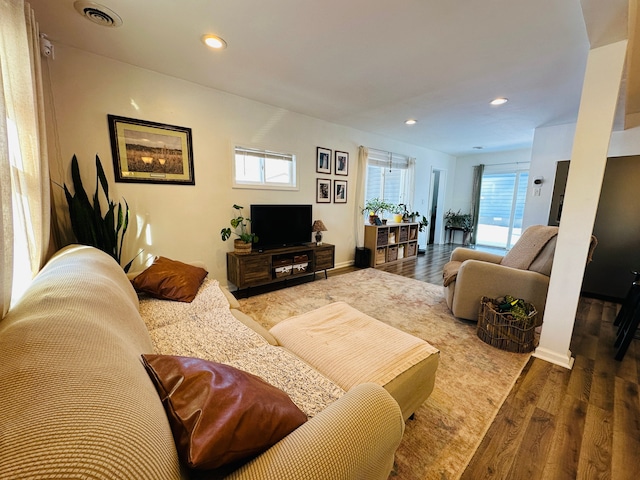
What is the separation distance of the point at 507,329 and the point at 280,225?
9.02 feet

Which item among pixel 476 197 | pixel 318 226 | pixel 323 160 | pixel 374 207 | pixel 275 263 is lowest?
pixel 275 263

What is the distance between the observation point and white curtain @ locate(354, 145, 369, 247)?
4.71 m

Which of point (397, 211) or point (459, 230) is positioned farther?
point (459, 230)

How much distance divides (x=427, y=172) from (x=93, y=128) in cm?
624

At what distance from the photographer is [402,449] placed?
1.33 meters

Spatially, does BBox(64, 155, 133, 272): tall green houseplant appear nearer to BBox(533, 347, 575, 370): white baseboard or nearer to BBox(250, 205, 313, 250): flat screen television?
BBox(250, 205, 313, 250): flat screen television

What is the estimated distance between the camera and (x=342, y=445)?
0.69 metres

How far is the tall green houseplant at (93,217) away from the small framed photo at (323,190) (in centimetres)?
259

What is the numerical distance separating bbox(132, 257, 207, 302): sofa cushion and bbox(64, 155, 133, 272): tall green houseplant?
62 centimetres

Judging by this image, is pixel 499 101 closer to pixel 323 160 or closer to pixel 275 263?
pixel 323 160

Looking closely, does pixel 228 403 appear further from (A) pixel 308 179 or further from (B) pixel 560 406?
(A) pixel 308 179

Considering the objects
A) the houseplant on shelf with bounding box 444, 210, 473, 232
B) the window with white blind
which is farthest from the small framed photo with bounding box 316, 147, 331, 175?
the houseplant on shelf with bounding box 444, 210, 473, 232

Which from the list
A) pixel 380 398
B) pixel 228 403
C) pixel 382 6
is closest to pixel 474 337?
pixel 380 398

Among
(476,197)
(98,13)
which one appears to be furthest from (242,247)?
(476,197)
